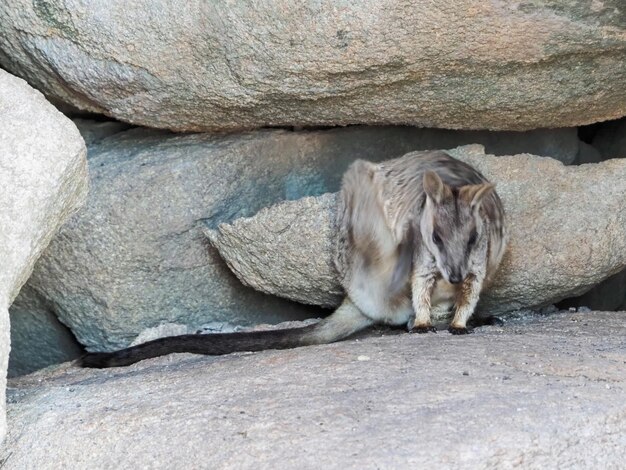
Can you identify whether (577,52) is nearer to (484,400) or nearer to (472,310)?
(472,310)

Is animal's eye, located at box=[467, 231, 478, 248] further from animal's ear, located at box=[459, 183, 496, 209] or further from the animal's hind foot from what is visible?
the animal's hind foot

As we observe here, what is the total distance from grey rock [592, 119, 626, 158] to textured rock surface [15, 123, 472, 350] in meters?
1.41

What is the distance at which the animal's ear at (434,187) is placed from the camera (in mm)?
5008

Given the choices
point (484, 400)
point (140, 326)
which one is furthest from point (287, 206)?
point (484, 400)

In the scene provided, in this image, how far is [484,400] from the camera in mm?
3604

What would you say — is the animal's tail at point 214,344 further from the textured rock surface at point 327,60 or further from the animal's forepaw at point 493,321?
the textured rock surface at point 327,60

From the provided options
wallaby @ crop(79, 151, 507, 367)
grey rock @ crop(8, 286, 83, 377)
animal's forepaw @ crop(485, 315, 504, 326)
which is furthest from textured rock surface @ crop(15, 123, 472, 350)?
animal's forepaw @ crop(485, 315, 504, 326)

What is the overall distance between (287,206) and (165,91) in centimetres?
81

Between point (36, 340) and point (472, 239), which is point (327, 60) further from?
point (36, 340)

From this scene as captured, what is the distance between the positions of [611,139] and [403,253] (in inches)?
66.0

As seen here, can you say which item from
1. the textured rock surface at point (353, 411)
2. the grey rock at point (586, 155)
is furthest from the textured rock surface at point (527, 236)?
the textured rock surface at point (353, 411)

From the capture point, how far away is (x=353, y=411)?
358 centimetres

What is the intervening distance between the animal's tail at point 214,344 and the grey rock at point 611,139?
2.06m

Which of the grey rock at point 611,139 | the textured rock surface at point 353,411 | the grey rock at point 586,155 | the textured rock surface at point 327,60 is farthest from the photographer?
the grey rock at point 611,139
